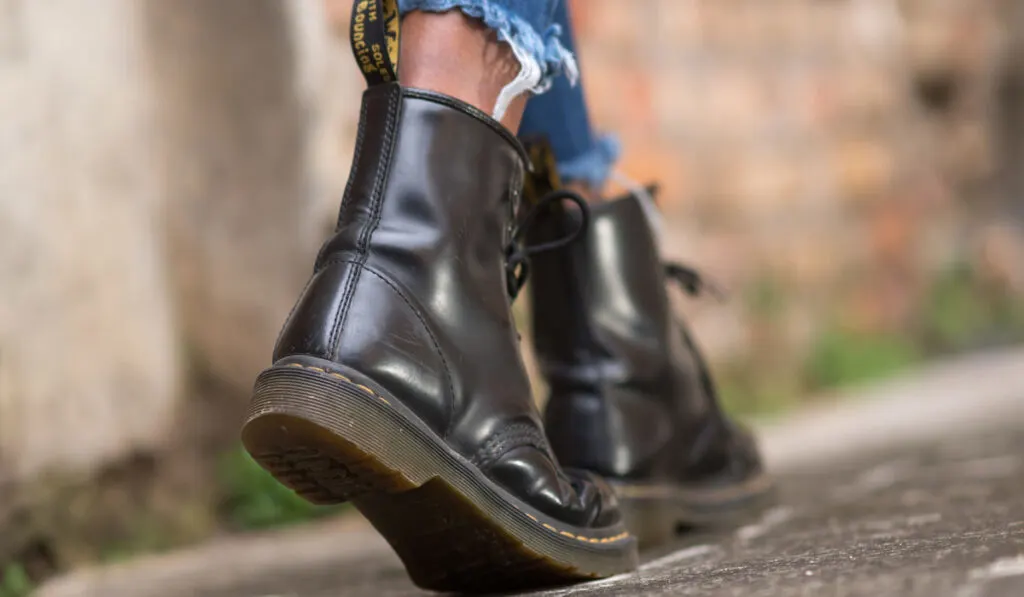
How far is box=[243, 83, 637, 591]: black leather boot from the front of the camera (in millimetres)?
795

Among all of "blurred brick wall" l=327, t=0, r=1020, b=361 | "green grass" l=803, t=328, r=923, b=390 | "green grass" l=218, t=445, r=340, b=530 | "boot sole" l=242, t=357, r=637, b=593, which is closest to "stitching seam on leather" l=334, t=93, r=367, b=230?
"boot sole" l=242, t=357, r=637, b=593

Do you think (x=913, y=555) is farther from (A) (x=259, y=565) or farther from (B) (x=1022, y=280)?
(B) (x=1022, y=280)

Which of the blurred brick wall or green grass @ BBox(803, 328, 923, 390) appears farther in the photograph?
green grass @ BBox(803, 328, 923, 390)

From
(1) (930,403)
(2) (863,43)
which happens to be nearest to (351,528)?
(1) (930,403)

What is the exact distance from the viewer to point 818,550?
90 cm

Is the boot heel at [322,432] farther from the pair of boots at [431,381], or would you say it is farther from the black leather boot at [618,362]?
the black leather boot at [618,362]

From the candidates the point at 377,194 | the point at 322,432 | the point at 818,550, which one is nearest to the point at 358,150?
the point at 377,194

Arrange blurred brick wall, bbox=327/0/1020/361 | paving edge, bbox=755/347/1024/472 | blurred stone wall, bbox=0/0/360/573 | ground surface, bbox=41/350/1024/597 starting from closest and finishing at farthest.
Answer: ground surface, bbox=41/350/1024/597
blurred stone wall, bbox=0/0/360/573
paving edge, bbox=755/347/1024/472
blurred brick wall, bbox=327/0/1020/361

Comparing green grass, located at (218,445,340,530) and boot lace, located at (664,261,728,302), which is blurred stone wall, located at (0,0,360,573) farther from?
boot lace, located at (664,261,728,302)

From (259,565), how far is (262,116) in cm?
81

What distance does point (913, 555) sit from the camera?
76cm

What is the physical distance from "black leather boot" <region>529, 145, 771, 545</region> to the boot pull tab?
11.1 inches

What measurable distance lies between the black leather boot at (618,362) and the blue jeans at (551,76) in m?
0.10

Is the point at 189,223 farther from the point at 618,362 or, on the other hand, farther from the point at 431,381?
the point at 431,381
